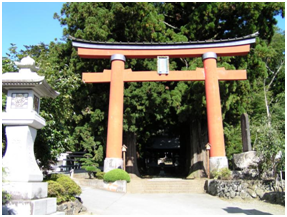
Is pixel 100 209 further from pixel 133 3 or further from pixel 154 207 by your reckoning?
pixel 133 3

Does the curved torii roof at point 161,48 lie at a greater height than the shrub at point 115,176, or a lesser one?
greater

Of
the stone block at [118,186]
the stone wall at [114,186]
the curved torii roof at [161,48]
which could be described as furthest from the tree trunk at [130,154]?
the curved torii roof at [161,48]

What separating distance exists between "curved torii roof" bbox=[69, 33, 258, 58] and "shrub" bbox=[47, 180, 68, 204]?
8.56 metres

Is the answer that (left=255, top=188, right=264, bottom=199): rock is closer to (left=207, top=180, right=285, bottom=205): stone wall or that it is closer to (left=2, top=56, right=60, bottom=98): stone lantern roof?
(left=207, top=180, right=285, bottom=205): stone wall

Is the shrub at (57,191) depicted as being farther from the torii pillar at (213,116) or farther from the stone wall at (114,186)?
the torii pillar at (213,116)

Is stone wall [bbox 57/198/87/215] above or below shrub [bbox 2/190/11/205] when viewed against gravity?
below

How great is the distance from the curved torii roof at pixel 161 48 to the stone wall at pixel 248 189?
22.0 feet

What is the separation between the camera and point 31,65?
5.27 m

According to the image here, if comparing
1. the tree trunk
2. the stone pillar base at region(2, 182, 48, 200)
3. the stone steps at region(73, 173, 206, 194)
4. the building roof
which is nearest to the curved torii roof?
the tree trunk

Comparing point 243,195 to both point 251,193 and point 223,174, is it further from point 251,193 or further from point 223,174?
point 223,174

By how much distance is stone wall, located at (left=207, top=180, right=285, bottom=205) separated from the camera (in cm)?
826

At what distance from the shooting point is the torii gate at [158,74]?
12164 mm

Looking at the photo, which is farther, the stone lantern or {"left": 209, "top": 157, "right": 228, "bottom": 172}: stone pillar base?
{"left": 209, "top": 157, "right": 228, "bottom": 172}: stone pillar base

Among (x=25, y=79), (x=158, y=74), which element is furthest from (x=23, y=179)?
(x=158, y=74)
